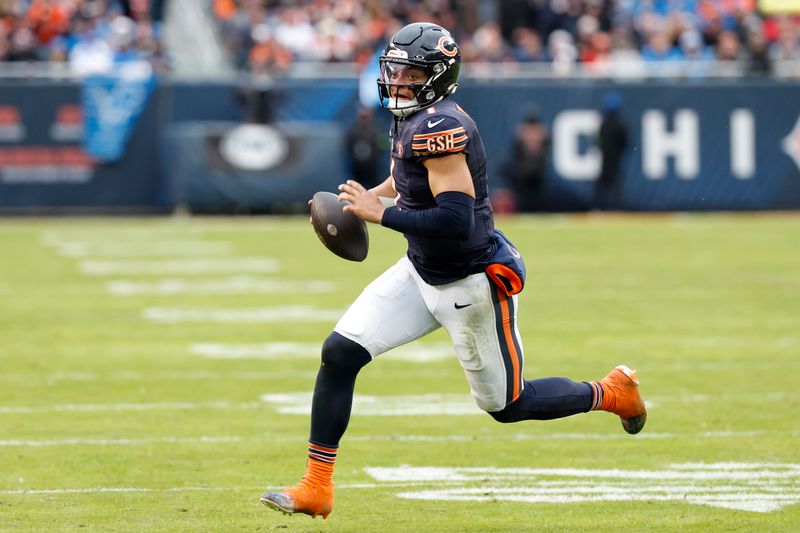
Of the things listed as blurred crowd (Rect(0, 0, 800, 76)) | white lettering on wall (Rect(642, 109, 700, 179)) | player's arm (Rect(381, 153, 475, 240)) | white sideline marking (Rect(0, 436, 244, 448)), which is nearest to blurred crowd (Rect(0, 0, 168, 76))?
blurred crowd (Rect(0, 0, 800, 76))

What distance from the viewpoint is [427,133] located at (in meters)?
5.16

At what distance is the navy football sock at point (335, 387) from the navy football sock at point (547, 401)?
0.64 m

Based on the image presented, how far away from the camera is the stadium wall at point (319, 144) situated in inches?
784

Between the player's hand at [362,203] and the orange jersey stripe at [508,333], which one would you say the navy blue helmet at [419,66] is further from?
the orange jersey stripe at [508,333]

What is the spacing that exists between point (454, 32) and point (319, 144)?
352 cm

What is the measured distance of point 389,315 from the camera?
5.37m

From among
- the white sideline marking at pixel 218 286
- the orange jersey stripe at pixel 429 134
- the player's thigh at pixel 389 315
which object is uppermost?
the orange jersey stripe at pixel 429 134

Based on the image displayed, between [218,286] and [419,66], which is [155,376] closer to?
[419,66]

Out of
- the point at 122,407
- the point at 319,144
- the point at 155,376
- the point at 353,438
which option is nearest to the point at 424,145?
Result: the point at 353,438

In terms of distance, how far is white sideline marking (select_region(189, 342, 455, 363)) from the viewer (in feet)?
31.5

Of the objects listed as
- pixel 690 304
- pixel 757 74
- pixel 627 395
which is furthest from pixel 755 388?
pixel 757 74

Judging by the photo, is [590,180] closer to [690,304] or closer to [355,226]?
[690,304]

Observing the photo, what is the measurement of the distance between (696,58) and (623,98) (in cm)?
194

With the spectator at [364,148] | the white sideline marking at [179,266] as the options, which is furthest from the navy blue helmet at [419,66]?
the spectator at [364,148]
